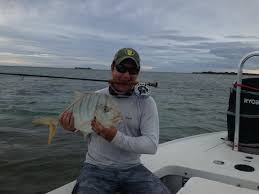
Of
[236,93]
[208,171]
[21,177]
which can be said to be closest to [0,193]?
[21,177]

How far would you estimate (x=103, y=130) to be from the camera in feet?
9.82

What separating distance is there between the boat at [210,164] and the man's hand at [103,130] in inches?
28.3

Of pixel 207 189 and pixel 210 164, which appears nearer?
pixel 207 189

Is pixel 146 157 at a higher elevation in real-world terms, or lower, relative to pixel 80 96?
lower

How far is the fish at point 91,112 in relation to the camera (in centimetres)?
291

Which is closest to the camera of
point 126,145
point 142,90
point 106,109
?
point 106,109

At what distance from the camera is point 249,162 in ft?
14.1

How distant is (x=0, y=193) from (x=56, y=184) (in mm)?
997

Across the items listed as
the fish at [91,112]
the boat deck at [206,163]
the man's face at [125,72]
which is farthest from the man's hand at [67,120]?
the boat deck at [206,163]

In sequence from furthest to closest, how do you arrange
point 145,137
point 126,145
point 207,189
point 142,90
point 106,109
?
point 142,90
point 145,137
point 126,145
point 207,189
point 106,109

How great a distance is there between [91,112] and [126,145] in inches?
19.4

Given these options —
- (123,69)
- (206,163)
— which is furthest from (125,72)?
(206,163)

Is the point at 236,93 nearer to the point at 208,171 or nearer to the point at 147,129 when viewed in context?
the point at 208,171

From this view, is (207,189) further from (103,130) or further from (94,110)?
(94,110)
